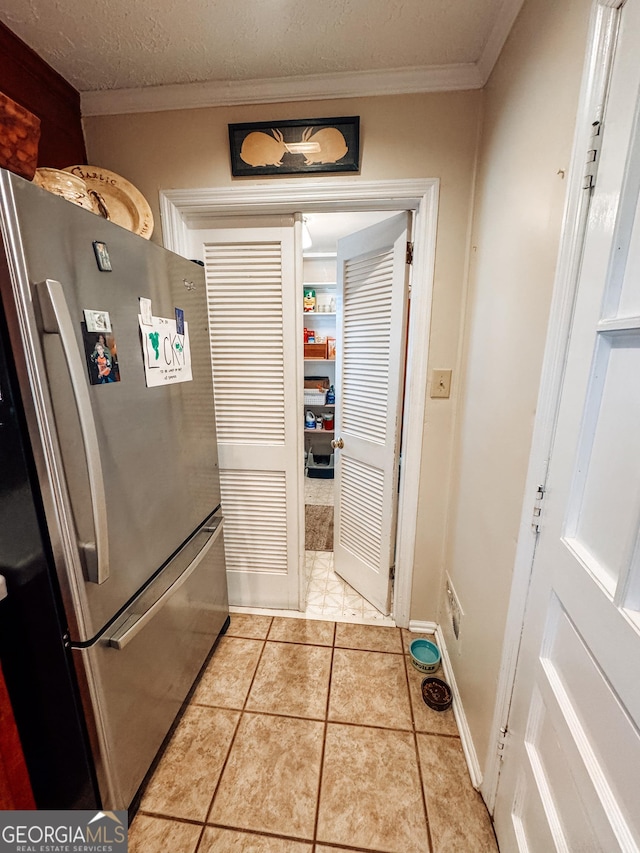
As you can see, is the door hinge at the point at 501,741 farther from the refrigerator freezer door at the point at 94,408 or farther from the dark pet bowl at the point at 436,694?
the refrigerator freezer door at the point at 94,408

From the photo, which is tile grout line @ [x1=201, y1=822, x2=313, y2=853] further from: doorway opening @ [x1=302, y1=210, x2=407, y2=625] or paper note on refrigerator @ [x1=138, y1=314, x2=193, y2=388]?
paper note on refrigerator @ [x1=138, y1=314, x2=193, y2=388]

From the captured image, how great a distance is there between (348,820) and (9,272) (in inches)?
66.0

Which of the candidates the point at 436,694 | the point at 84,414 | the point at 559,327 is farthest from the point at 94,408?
the point at 436,694

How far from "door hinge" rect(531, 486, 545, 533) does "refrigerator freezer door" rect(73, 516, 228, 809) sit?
42.9 inches

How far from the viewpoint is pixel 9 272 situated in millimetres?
641

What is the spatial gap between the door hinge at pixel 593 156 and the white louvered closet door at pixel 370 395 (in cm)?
86

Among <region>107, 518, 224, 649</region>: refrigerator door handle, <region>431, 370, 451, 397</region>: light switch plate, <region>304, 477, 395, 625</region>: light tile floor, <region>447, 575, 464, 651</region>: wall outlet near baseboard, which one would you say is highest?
<region>431, 370, 451, 397</region>: light switch plate

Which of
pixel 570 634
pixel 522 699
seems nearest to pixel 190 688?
pixel 522 699

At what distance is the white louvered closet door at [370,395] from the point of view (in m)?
1.55

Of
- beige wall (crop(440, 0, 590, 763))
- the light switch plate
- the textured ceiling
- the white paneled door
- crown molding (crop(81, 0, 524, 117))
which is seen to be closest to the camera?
the white paneled door

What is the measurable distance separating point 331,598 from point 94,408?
166cm

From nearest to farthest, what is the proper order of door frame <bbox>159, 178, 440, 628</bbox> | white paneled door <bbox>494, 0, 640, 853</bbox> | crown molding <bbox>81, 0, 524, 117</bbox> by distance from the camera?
white paneled door <bbox>494, 0, 640, 853</bbox> → crown molding <bbox>81, 0, 524, 117</bbox> → door frame <bbox>159, 178, 440, 628</bbox>

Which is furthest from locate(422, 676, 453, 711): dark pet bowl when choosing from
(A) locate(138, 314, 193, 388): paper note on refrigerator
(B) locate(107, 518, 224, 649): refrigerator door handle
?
(A) locate(138, 314, 193, 388): paper note on refrigerator

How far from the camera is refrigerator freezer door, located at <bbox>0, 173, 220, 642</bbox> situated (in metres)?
0.68
